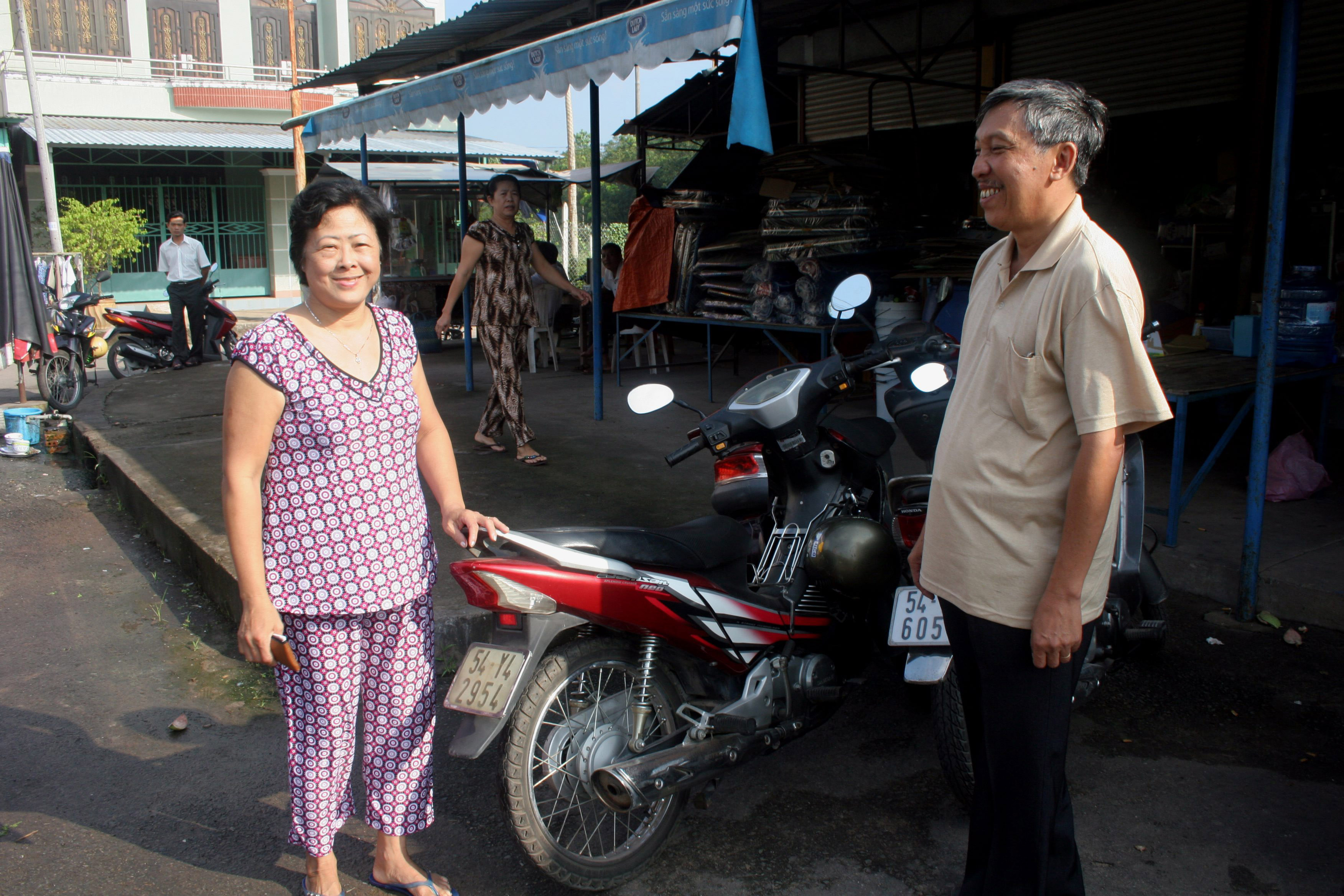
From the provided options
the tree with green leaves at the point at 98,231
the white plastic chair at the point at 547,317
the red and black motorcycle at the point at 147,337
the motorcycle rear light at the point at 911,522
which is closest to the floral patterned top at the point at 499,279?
the motorcycle rear light at the point at 911,522

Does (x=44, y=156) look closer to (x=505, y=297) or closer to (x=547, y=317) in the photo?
(x=547, y=317)

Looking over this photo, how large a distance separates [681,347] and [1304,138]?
21.2ft

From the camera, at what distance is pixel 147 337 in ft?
37.2

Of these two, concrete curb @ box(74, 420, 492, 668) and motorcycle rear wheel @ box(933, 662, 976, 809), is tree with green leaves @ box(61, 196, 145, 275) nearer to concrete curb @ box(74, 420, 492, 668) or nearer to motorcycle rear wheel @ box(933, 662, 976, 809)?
concrete curb @ box(74, 420, 492, 668)

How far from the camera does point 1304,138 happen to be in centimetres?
707

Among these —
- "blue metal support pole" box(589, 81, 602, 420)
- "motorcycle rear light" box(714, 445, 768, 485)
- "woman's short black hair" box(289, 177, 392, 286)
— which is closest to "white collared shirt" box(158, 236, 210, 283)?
"blue metal support pole" box(589, 81, 602, 420)

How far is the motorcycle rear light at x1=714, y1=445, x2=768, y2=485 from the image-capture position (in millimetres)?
3412

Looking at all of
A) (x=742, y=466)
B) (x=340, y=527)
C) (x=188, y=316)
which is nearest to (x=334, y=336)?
(x=340, y=527)

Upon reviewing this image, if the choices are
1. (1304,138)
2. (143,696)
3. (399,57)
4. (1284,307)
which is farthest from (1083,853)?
(399,57)

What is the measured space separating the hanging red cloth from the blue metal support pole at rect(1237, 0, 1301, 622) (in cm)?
557

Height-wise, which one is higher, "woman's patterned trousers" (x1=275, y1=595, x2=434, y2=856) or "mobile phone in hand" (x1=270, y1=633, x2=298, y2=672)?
"mobile phone in hand" (x1=270, y1=633, x2=298, y2=672)

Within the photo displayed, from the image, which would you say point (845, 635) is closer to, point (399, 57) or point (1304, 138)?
point (1304, 138)

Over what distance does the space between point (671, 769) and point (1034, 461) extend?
3.74 feet

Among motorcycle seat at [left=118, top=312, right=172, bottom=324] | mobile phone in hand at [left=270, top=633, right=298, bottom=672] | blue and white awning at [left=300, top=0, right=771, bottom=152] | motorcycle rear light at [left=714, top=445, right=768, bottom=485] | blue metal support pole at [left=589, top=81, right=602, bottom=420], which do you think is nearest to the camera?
mobile phone in hand at [left=270, top=633, right=298, bottom=672]
